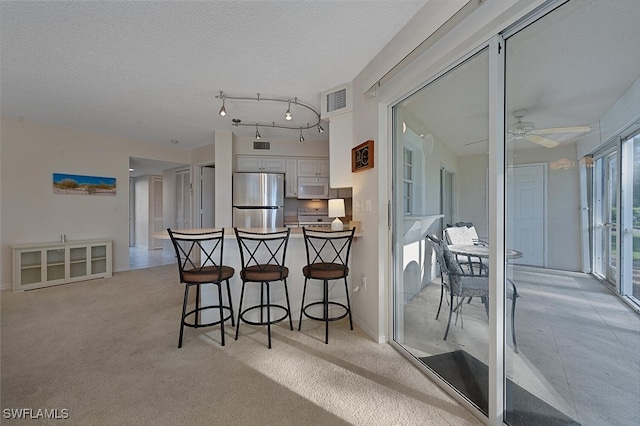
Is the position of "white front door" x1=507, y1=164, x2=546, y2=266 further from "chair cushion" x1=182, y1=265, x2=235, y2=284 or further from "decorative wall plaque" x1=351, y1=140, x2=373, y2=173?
"chair cushion" x1=182, y1=265, x2=235, y2=284

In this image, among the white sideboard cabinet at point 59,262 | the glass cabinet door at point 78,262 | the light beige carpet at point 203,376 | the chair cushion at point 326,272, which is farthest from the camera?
the glass cabinet door at point 78,262

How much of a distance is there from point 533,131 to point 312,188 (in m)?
4.24

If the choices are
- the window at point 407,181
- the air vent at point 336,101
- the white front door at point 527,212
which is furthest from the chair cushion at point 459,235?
the air vent at point 336,101

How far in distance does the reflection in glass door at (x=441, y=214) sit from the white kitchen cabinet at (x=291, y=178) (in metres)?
3.22

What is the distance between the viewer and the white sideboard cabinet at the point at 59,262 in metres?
3.95

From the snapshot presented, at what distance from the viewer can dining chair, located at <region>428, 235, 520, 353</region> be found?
1.43 metres

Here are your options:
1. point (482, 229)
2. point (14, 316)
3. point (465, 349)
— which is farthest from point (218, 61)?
point (14, 316)

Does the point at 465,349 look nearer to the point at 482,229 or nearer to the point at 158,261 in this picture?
the point at 482,229

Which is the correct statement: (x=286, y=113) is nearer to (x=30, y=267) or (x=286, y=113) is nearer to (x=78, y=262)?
(x=78, y=262)

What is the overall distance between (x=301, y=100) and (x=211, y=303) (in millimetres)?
2575

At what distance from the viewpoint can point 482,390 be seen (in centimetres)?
158

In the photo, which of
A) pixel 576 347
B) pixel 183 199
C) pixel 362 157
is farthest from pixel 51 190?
pixel 576 347

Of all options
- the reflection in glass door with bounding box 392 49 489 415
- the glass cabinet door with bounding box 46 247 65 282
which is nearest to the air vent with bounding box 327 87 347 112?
the reflection in glass door with bounding box 392 49 489 415

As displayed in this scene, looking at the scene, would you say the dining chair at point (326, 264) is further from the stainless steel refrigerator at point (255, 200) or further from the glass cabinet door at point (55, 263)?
the glass cabinet door at point (55, 263)
